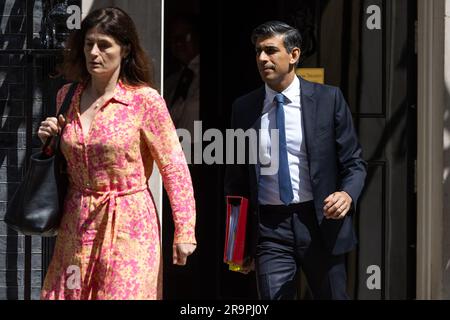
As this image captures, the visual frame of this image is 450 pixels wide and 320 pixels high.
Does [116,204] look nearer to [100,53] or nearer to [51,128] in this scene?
[51,128]

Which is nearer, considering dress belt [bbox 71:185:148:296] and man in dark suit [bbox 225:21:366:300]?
dress belt [bbox 71:185:148:296]

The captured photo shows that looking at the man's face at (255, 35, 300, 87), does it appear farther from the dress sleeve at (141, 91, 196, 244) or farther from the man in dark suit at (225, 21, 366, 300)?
the dress sleeve at (141, 91, 196, 244)

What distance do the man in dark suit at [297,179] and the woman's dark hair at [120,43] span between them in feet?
2.35

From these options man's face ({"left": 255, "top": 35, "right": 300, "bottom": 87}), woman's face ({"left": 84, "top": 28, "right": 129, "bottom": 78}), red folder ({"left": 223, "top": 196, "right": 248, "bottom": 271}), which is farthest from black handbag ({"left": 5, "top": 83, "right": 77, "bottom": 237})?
man's face ({"left": 255, "top": 35, "right": 300, "bottom": 87})

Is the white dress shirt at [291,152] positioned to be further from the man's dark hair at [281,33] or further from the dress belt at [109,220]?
the dress belt at [109,220]

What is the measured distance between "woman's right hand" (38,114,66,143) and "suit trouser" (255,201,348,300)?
1220mm

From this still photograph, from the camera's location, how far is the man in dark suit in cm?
607

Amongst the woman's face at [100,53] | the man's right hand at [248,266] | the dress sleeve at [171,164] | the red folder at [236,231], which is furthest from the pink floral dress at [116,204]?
the man's right hand at [248,266]

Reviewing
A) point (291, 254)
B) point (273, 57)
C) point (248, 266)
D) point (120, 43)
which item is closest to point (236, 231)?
point (248, 266)

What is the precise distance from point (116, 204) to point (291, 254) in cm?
109

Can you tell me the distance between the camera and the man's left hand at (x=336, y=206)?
5.86 m

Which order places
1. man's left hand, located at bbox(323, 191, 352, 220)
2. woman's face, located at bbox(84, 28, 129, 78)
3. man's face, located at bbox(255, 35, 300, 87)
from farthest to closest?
man's face, located at bbox(255, 35, 300, 87) < man's left hand, located at bbox(323, 191, 352, 220) < woman's face, located at bbox(84, 28, 129, 78)

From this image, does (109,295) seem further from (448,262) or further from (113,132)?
(448,262)

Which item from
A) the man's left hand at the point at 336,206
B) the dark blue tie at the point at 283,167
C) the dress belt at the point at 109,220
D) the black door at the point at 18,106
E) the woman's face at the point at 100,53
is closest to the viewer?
the dress belt at the point at 109,220
